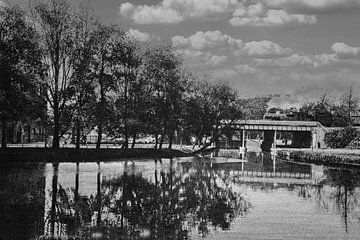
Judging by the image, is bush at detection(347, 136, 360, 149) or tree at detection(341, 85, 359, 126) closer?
bush at detection(347, 136, 360, 149)

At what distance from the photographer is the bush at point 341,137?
119m

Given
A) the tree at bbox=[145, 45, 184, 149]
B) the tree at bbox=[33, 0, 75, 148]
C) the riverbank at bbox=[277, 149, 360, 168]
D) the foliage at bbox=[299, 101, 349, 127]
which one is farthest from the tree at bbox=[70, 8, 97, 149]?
the foliage at bbox=[299, 101, 349, 127]

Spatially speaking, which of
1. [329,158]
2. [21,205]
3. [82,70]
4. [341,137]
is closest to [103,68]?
[82,70]

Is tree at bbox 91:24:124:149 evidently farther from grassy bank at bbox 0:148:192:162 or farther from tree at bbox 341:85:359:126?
tree at bbox 341:85:359:126

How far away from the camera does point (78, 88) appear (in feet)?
235

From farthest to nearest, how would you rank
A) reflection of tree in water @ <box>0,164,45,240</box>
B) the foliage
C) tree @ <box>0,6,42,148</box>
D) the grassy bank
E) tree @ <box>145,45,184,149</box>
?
the foliage, tree @ <box>145,45,184,149</box>, the grassy bank, tree @ <box>0,6,42,148</box>, reflection of tree in water @ <box>0,164,45,240</box>

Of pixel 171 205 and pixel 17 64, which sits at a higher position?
pixel 17 64

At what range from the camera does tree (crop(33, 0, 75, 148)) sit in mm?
68562

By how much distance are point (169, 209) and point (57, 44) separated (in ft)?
153

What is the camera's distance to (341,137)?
122938 millimetres

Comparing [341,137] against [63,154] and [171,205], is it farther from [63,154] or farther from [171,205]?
[171,205]

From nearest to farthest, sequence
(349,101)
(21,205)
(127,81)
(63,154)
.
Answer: (21,205)
(63,154)
(127,81)
(349,101)

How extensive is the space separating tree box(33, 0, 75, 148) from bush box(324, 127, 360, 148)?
6974cm

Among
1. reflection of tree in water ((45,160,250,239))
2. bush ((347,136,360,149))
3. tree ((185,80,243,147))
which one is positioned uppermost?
tree ((185,80,243,147))
